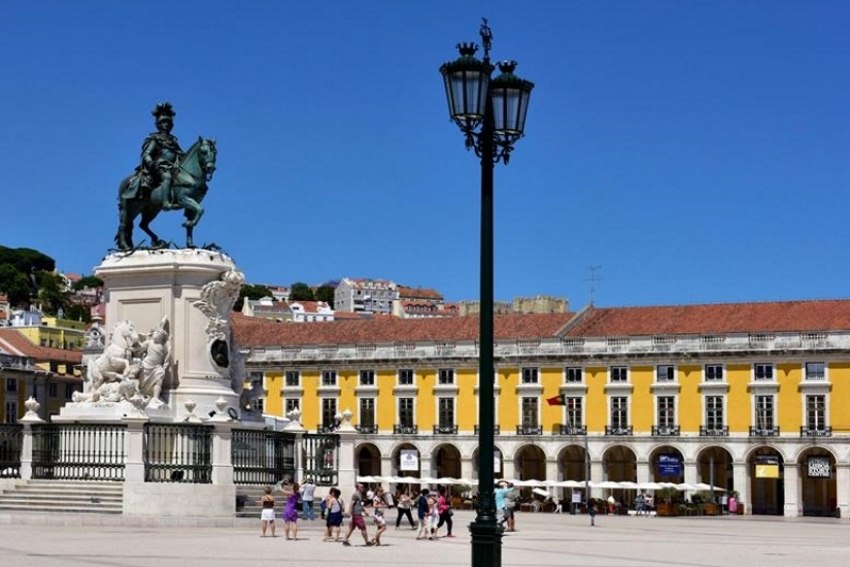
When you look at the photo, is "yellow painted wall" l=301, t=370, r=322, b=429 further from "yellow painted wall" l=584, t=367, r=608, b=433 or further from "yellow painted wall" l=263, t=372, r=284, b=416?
"yellow painted wall" l=584, t=367, r=608, b=433

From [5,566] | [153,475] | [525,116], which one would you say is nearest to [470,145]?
[525,116]

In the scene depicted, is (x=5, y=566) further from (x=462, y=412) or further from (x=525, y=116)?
(x=462, y=412)

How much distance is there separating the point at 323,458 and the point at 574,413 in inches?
1765

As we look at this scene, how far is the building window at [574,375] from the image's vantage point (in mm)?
79250

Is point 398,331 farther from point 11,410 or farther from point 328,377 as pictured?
point 11,410

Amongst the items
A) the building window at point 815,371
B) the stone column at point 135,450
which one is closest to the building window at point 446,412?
the building window at point 815,371

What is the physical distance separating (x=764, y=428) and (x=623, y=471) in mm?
8114

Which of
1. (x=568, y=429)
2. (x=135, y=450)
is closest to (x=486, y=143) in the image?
(x=135, y=450)

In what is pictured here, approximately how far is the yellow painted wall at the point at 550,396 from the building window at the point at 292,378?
1369 cm

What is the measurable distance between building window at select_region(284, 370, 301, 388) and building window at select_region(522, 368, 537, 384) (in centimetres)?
1271

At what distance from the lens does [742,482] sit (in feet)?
241

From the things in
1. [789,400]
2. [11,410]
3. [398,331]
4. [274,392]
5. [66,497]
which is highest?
[398,331]

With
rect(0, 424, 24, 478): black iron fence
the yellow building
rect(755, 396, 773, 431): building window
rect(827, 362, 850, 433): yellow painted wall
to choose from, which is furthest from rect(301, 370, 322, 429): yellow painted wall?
rect(0, 424, 24, 478): black iron fence

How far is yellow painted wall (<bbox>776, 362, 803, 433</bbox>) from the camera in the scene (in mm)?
73375
